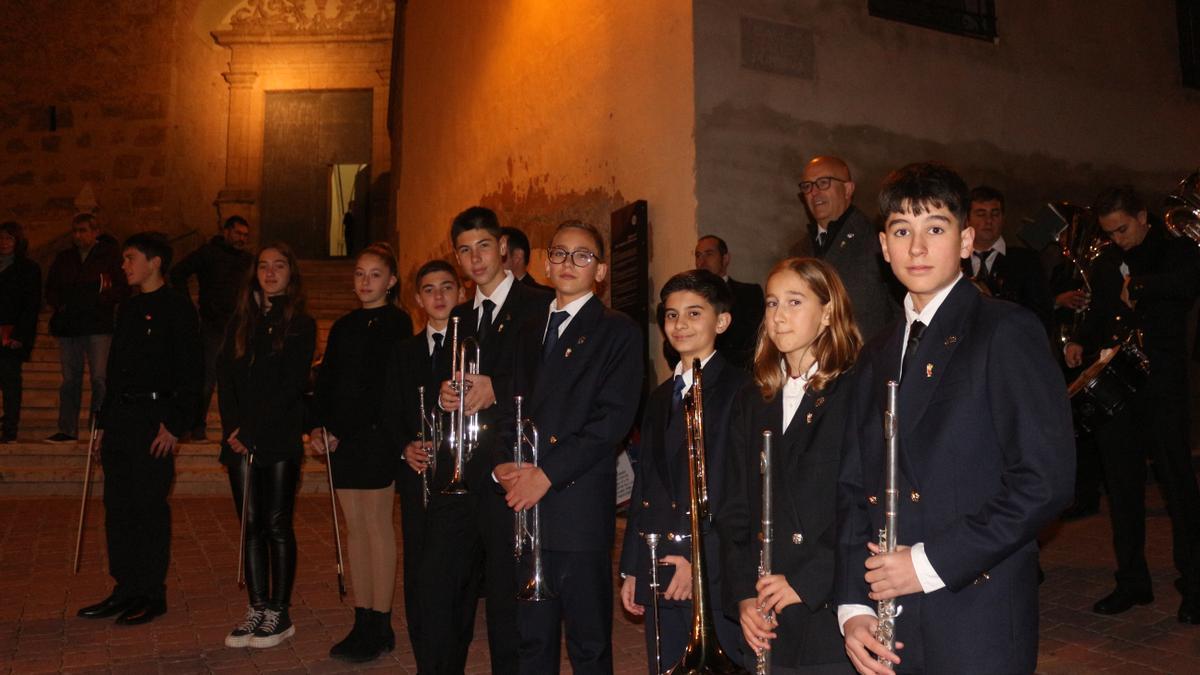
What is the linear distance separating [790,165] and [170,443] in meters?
4.83

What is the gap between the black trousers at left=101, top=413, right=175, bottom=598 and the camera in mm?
5613

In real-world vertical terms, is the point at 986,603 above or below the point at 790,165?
below

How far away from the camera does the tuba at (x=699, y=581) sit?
268 centimetres

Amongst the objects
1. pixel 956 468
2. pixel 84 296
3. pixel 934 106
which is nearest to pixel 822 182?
pixel 956 468

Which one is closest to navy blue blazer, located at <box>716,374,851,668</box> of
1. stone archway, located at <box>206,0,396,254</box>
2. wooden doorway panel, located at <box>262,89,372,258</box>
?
stone archway, located at <box>206,0,396,254</box>

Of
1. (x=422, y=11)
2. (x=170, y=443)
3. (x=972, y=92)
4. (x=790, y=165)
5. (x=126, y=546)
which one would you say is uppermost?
(x=422, y=11)

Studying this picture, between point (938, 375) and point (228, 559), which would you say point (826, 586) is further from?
point (228, 559)

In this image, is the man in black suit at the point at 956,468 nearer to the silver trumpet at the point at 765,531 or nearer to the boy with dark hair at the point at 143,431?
the silver trumpet at the point at 765,531

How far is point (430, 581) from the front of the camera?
4078 mm

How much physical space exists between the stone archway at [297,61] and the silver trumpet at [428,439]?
17352 millimetres

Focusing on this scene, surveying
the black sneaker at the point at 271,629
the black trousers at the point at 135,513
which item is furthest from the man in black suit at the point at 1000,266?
the black trousers at the point at 135,513

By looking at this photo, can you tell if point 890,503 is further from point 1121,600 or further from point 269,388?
point 269,388

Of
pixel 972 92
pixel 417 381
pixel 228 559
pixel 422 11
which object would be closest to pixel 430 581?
pixel 417 381

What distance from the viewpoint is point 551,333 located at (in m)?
3.88
